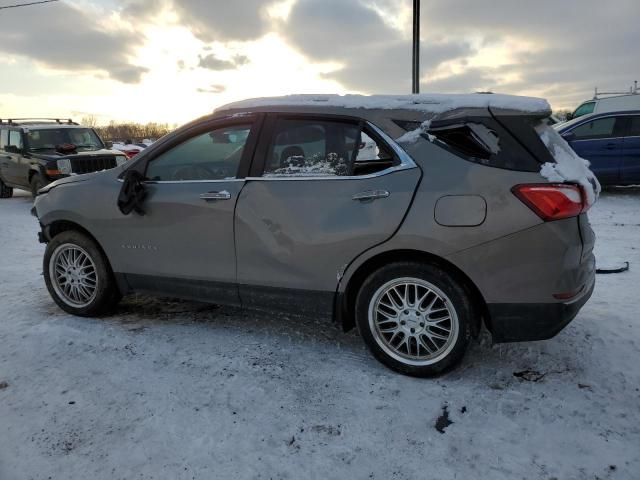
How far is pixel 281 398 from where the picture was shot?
2.93 m

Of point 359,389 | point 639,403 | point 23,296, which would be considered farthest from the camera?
point 23,296

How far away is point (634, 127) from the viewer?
390 inches

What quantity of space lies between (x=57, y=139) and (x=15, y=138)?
1.13 metres

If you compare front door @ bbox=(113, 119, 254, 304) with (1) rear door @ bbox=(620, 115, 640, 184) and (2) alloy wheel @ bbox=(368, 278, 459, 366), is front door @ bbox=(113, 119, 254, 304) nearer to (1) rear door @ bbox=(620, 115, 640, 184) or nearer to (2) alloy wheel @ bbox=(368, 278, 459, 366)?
(2) alloy wheel @ bbox=(368, 278, 459, 366)

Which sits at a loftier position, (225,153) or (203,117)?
(203,117)

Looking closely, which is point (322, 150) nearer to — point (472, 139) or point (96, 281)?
point (472, 139)

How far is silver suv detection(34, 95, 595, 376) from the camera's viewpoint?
9.33 ft

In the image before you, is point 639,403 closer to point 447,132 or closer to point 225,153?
point 447,132

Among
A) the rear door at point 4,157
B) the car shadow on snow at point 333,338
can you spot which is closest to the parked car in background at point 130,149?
the rear door at point 4,157

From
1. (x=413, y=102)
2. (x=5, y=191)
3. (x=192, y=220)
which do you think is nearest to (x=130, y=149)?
(x=5, y=191)

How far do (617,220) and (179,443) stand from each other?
756cm

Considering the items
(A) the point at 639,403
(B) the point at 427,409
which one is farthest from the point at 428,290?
(A) the point at 639,403

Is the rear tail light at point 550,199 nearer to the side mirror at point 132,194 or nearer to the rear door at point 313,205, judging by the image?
the rear door at point 313,205

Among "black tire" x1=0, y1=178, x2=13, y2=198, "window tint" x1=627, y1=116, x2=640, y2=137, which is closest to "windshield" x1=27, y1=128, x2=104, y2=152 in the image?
"black tire" x1=0, y1=178, x2=13, y2=198
